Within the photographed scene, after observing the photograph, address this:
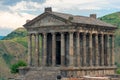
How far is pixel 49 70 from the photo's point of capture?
8200 cm

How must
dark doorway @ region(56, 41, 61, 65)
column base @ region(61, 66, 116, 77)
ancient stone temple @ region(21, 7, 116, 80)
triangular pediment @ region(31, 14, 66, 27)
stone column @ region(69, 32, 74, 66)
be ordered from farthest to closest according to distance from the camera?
1. dark doorway @ region(56, 41, 61, 65)
2. triangular pediment @ region(31, 14, 66, 27)
3. ancient stone temple @ region(21, 7, 116, 80)
4. stone column @ region(69, 32, 74, 66)
5. column base @ region(61, 66, 116, 77)

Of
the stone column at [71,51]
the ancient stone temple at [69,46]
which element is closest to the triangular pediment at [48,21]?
the ancient stone temple at [69,46]

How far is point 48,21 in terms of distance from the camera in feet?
281

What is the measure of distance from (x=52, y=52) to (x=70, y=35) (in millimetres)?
6222

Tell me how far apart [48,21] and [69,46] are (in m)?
8.12

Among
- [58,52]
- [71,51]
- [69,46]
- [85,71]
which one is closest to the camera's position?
[71,51]

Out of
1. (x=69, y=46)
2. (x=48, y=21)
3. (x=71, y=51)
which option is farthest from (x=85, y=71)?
(x=48, y=21)

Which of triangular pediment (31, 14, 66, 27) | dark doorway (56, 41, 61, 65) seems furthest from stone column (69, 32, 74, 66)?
dark doorway (56, 41, 61, 65)

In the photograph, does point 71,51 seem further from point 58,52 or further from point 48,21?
point 48,21

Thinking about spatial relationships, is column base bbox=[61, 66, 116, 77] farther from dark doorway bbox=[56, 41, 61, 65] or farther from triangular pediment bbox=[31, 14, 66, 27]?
triangular pediment bbox=[31, 14, 66, 27]

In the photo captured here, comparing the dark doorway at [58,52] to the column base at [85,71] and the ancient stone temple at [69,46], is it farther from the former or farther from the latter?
the column base at [85,71]

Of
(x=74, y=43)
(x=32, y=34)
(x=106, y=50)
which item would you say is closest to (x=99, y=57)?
(x=106, y=50)

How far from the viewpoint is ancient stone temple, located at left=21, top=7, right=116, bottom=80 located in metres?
81.6

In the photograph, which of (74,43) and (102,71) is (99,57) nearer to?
(102,71)
